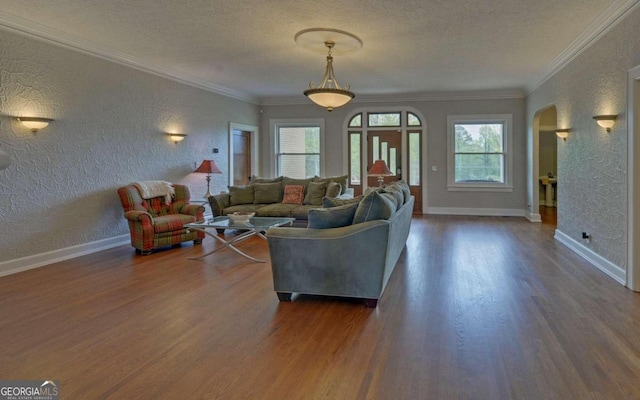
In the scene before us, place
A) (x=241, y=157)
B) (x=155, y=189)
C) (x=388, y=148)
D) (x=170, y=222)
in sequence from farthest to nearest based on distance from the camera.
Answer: (x=388, y=148)
(x=241, y=157)
(x=155, y=189)
(x=170, y=222)

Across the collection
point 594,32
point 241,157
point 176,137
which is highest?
point 594,32

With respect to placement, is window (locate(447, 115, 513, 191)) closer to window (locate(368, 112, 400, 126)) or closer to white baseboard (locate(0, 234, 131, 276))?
window (locate(368, 112, 400, 126))

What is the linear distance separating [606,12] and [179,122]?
20.3ft

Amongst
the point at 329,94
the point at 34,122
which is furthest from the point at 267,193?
the point at 34,122

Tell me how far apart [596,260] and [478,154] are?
500 centimetres

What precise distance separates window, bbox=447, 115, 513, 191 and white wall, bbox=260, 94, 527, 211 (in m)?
0.13

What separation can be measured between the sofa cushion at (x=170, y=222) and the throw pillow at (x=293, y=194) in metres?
1.80

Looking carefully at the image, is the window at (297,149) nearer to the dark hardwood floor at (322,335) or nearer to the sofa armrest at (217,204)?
the sofa armrest at (217,204)

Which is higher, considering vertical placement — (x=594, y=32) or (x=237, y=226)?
(x=594, y=32)

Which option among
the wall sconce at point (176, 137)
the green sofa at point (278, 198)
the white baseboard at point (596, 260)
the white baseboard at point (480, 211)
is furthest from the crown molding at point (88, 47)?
the white baseboard at point (596, 260)

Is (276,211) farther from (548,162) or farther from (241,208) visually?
(548,162)

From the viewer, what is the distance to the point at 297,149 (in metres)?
10.2

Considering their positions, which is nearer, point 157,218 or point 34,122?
point 34,122

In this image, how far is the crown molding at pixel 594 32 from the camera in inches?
153
